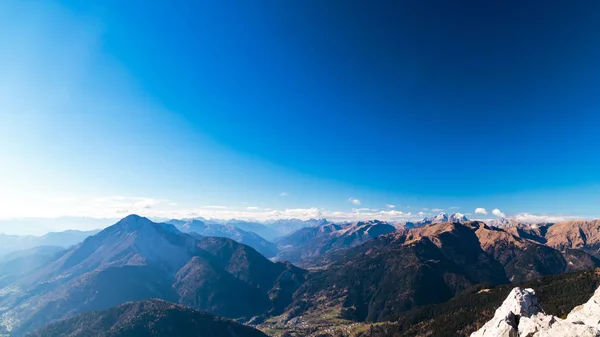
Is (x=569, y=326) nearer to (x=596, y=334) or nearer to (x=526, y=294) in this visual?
(x=596, y=334)

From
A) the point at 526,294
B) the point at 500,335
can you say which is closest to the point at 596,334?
the point at 500,335

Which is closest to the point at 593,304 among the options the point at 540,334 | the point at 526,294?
the point at 526,294

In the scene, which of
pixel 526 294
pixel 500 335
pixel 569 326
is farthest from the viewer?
pixel 526 294

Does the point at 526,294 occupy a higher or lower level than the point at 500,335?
higher

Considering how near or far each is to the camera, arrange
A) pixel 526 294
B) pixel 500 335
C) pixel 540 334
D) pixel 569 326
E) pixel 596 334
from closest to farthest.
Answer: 1. pixel 596 334
2. pixel 569 326
3. pixel 540 334
4. pixel 500 335
5. pixel 526 294

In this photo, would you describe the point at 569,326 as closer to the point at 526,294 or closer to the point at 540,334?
the point at 540,334

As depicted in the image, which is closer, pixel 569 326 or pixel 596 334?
pixel 596 334
